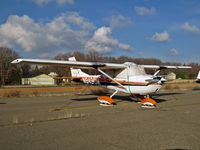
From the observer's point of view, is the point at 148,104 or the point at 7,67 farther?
the point at 7,67

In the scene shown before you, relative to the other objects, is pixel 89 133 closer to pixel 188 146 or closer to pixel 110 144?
pixel 110 144

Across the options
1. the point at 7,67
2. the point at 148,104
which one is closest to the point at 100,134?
the point at 148,104

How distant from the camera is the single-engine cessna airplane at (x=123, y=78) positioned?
53.2 feet

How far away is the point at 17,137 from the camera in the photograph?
7.28m

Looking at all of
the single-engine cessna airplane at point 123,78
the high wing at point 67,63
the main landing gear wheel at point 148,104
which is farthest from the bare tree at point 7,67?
the main landing gear wheel at point 148,104

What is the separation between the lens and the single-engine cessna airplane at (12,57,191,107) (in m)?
16.2

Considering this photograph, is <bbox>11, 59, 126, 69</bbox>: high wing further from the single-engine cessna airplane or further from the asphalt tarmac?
the asphalt tarmac

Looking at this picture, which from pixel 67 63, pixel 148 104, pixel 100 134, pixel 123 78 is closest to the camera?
pixel 100 134

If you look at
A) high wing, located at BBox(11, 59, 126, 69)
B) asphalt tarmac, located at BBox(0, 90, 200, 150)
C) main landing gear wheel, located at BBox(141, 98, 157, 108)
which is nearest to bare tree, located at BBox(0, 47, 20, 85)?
high wing, located at BBox(11, 59, 126, 69)

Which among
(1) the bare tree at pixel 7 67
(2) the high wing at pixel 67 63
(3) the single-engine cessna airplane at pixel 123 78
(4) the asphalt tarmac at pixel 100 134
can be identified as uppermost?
(1) the bare tree at pixel 7 67

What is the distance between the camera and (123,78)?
18.1m

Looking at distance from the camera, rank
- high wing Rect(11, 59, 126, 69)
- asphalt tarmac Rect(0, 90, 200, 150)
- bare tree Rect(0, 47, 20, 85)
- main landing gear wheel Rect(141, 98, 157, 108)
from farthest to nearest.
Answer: bare tree Rect(0, 47, 20, 85) < high wing Rect(11, 59, 126, 69) < main landing gear wheel Rect(141, 98, 157, 108) < asphalt tarmac Rect(0, 90, 200, 150)

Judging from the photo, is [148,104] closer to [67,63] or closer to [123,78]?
[123,78]

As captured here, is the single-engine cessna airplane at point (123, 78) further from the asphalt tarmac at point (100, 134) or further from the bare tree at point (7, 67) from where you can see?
the bare tree at point (7, 67)
